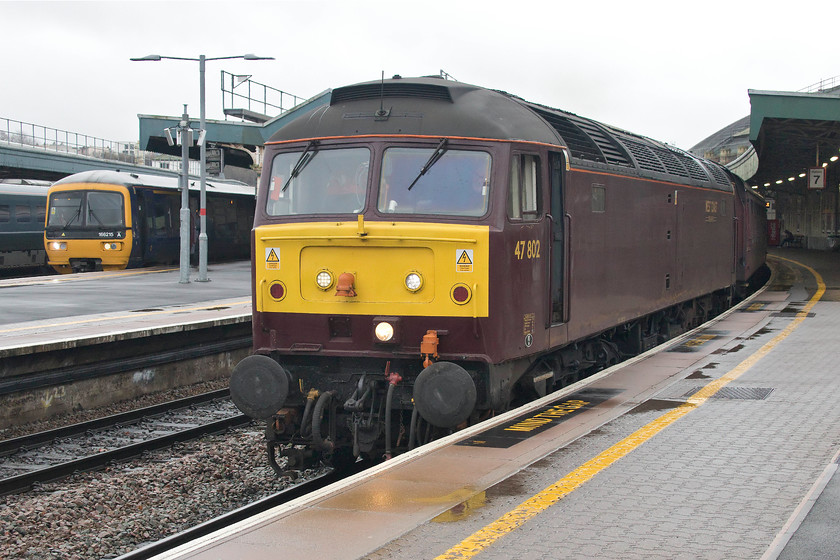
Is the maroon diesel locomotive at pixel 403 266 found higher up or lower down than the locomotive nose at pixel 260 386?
higher up

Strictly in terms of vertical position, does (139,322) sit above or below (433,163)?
below

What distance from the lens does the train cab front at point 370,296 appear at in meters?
7.81

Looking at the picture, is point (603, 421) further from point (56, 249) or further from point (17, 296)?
point (56, 249)

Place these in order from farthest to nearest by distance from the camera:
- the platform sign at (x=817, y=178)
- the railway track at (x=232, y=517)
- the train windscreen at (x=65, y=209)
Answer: the platform sign at (x=817, y=178)
the train windscreen at (x=65, y=209)
the railway track at (x=232, y=517)

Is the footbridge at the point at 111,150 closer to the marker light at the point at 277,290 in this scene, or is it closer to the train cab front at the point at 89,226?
the train cab front at the point at 89,226

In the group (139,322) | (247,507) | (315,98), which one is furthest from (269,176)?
(315,98)

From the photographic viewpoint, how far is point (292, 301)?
8305 mm

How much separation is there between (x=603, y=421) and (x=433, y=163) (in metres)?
2.79

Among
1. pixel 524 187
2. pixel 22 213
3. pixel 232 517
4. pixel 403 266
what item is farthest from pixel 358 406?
pixel 22 213

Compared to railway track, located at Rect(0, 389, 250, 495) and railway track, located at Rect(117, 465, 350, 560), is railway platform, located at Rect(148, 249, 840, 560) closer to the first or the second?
railway track, located at Rect(117, 465, 350, 560)

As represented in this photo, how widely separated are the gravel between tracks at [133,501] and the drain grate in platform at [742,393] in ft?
14.1

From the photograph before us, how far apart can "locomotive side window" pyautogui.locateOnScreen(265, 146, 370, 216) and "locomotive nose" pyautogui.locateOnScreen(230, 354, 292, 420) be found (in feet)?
4.74

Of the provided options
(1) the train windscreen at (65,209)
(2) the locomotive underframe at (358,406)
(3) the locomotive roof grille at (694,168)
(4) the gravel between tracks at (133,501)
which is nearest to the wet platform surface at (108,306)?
(1) the train windscreen at (65,209)

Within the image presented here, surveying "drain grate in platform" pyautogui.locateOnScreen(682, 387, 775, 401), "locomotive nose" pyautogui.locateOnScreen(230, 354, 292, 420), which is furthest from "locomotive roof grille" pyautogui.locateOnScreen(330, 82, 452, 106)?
"drain grate in platform" pyautogui.locateOnScreen(682, 387, 775, 401)
